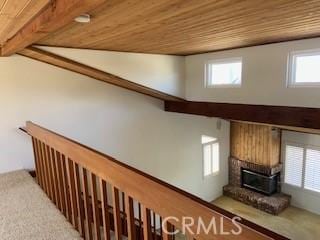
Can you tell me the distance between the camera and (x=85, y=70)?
4.27 m

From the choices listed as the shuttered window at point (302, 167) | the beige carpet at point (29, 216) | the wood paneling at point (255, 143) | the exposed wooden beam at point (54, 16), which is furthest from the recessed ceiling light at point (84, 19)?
the shuttered window at point (302, 167)

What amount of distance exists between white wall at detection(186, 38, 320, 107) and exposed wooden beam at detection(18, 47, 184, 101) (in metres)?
1.20

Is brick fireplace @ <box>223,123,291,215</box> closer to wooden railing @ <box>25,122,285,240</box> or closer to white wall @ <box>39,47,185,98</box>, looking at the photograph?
white wall @ <box>39,47,185,98</box>

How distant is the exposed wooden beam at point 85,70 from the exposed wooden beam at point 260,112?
455mm

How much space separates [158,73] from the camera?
5199 millimetres

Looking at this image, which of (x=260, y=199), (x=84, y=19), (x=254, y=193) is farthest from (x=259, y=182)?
(x=84, y=19)

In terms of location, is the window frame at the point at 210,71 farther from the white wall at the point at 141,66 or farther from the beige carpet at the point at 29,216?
the beige carpet at the point at 29,216

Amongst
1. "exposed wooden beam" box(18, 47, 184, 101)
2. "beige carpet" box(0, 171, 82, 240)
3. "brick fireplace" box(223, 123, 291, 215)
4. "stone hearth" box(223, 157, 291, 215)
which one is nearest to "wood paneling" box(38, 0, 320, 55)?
"exposed wooden beam" box(18, 47, 184, 101)

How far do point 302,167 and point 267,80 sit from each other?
4033mm

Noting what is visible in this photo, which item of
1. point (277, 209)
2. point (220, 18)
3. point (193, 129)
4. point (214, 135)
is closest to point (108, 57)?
point (220, 18)

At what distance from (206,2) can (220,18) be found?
0.51m

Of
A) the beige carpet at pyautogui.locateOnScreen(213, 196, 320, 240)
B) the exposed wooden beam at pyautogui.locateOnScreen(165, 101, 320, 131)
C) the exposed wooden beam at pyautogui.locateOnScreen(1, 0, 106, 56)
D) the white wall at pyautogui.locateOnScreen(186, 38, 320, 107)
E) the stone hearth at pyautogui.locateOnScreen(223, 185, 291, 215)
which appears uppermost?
the exposed wooden beam at pyautogui.locateOnScreen(1, 0, 106, 56)

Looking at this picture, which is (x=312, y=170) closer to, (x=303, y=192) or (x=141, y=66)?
(x=303, y=192)

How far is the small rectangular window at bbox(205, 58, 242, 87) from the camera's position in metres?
4.85
